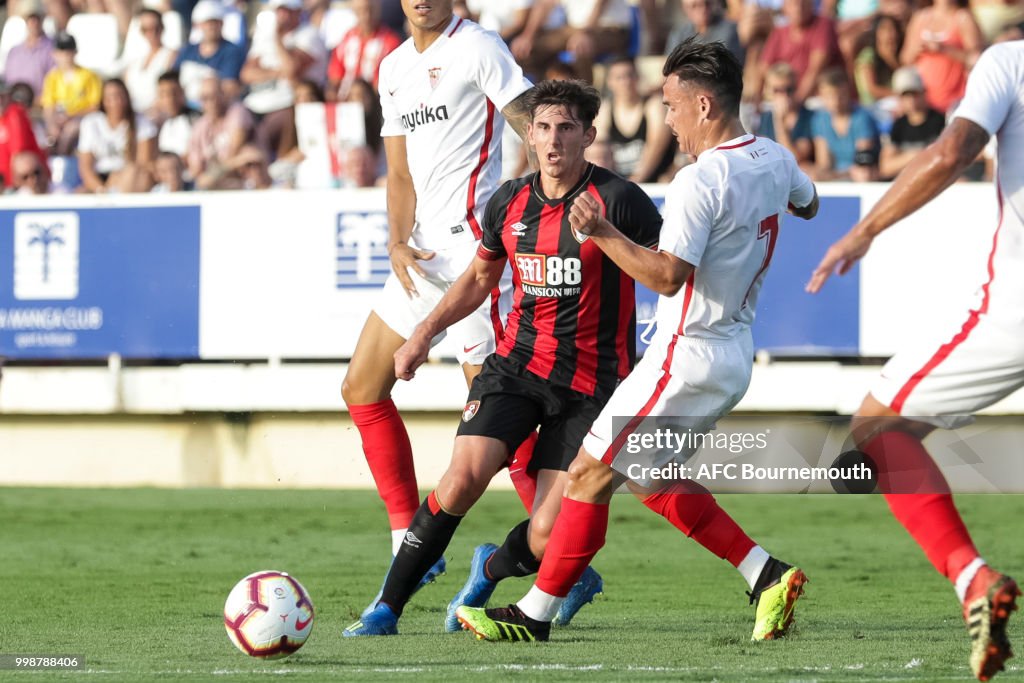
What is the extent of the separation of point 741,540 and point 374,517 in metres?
5.27

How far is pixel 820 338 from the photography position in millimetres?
12094

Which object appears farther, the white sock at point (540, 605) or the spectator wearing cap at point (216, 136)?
the spectator wearing cap at point (216, 136)

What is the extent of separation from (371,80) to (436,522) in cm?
873

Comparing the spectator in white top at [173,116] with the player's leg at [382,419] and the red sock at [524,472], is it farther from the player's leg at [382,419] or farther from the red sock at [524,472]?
the red sock at [524,472]

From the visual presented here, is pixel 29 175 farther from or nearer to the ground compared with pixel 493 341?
nearer to the ground

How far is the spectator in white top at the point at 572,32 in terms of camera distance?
14648 millimetres

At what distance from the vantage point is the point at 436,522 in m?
6.35

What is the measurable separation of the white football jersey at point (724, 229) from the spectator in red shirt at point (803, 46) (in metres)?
8.14

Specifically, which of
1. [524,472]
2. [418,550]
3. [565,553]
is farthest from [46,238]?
[565,553]

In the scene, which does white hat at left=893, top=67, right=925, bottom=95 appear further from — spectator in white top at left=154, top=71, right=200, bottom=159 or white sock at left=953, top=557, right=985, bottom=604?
white sock at left=953, top=557, right=985, bottom=604

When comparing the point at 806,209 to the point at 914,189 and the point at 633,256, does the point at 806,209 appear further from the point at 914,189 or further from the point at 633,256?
the point at 914,189

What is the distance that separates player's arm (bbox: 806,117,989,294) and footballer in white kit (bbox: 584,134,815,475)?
100cm

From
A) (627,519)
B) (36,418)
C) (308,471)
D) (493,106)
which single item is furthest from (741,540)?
(36,418)

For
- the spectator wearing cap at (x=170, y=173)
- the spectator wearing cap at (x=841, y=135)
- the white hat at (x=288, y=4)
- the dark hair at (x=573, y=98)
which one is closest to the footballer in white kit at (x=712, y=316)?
the dark hair at (x=573, y=98)
